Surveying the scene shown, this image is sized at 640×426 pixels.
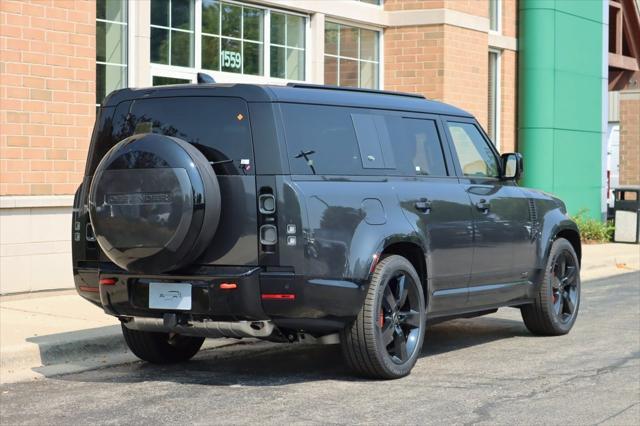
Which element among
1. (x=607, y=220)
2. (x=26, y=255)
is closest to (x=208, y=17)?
(x=26, y=255)

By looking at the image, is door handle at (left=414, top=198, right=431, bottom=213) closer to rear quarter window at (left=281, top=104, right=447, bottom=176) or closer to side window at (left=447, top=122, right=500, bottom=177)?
rear quarter window at (left=281, top=104, right=447, bottom=176)

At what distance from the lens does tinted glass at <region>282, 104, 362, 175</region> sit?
7.52 metres

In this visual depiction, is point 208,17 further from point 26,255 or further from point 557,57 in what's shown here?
point 557,57

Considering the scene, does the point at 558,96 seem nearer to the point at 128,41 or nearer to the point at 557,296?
the point at 128,41

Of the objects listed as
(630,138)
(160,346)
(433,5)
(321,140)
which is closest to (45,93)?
(160,346)

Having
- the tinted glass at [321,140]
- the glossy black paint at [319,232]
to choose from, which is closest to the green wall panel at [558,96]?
the glossy black paint at [319,232]

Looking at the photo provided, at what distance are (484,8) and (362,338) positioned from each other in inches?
510

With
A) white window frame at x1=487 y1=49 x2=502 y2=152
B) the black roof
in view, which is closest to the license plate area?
the black roof

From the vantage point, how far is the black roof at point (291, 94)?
754cm

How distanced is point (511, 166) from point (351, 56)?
8888 millimetres

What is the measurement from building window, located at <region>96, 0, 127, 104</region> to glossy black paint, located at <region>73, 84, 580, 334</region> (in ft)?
17.3

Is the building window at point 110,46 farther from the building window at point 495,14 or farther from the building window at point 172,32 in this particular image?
the building window at point 495,14

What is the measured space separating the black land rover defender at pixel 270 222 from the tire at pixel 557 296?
1.43 metres

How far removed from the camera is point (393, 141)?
838 cm
